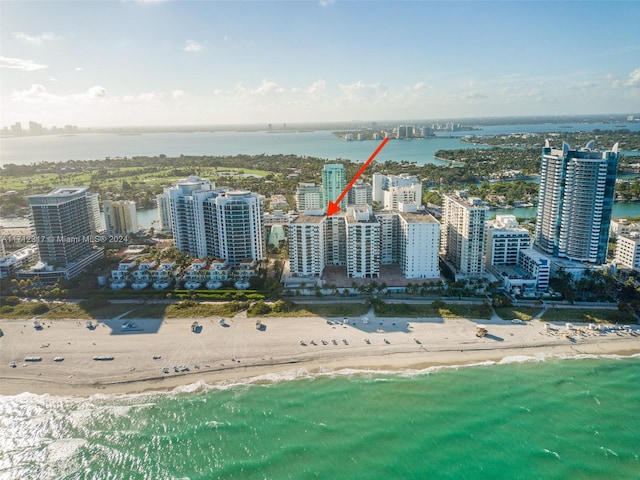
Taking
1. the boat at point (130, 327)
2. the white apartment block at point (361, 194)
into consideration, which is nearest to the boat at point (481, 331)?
the boat at point (130, 327)

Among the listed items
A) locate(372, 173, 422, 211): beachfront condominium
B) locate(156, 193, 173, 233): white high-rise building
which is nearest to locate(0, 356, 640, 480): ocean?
locate(372, 173, 422, 211): beachfront condominium

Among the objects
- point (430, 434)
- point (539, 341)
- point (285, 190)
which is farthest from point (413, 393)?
point (285, 190)

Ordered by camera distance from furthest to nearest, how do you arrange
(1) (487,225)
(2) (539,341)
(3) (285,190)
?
(3) (285,190) → (1) (487,225) → (2) (539,341)

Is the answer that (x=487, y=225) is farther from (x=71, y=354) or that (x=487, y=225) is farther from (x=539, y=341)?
(x=71, y=354)

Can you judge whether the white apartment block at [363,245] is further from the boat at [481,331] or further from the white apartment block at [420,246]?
the boat at [481,331]

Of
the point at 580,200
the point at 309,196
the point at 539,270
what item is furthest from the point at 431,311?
the point at 309,196

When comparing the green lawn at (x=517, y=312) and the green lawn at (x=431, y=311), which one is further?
the green lawn at (x=431, y=311)

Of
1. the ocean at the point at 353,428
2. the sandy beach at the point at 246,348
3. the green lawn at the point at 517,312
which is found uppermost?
the green lawn at the point at 517,312
